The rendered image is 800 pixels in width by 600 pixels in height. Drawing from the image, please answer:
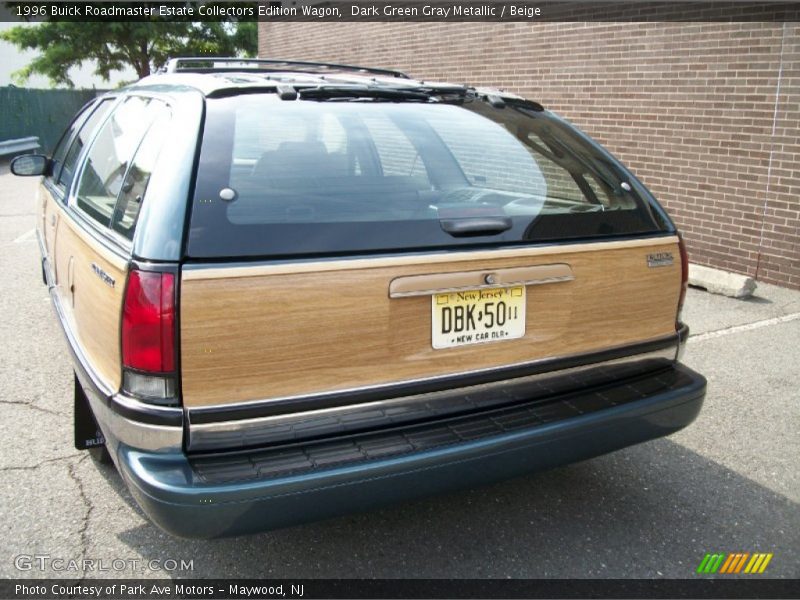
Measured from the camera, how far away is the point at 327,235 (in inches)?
91.8

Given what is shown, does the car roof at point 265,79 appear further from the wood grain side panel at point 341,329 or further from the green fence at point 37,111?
the green fence at point 37,111

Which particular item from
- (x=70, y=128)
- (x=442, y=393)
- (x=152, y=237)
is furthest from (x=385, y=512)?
(x=70, y=128)

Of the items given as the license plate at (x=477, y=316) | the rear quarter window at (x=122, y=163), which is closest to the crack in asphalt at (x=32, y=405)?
the rear quarter window at (x=122, y=163)

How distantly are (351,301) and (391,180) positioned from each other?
1.81 feet

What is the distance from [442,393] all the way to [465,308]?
0.29 metres

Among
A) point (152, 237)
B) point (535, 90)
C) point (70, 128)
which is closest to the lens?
point (152, 237)

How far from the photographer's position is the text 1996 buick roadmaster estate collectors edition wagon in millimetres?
2199

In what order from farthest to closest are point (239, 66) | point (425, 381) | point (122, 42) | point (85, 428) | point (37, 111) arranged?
point (122, 42) < point (37, 111) < point (239, 66) < point (85, 428) < point (425, 381)

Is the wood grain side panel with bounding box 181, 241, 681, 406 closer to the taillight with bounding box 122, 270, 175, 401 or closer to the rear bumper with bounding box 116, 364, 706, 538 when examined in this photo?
the taillight with bounding box 122, 270, 175, 401

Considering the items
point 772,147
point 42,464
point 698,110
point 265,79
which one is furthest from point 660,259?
point 698,110

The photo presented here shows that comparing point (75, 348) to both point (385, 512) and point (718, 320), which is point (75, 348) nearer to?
point (385, 512)

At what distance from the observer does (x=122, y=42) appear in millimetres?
28875

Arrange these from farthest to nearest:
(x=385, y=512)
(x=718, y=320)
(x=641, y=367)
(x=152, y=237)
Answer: (x=718, y=320) → (x=385, y=512) → (x=641, y=367) → (x=152, y=237)

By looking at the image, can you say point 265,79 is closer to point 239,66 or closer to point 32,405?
point 239,66
